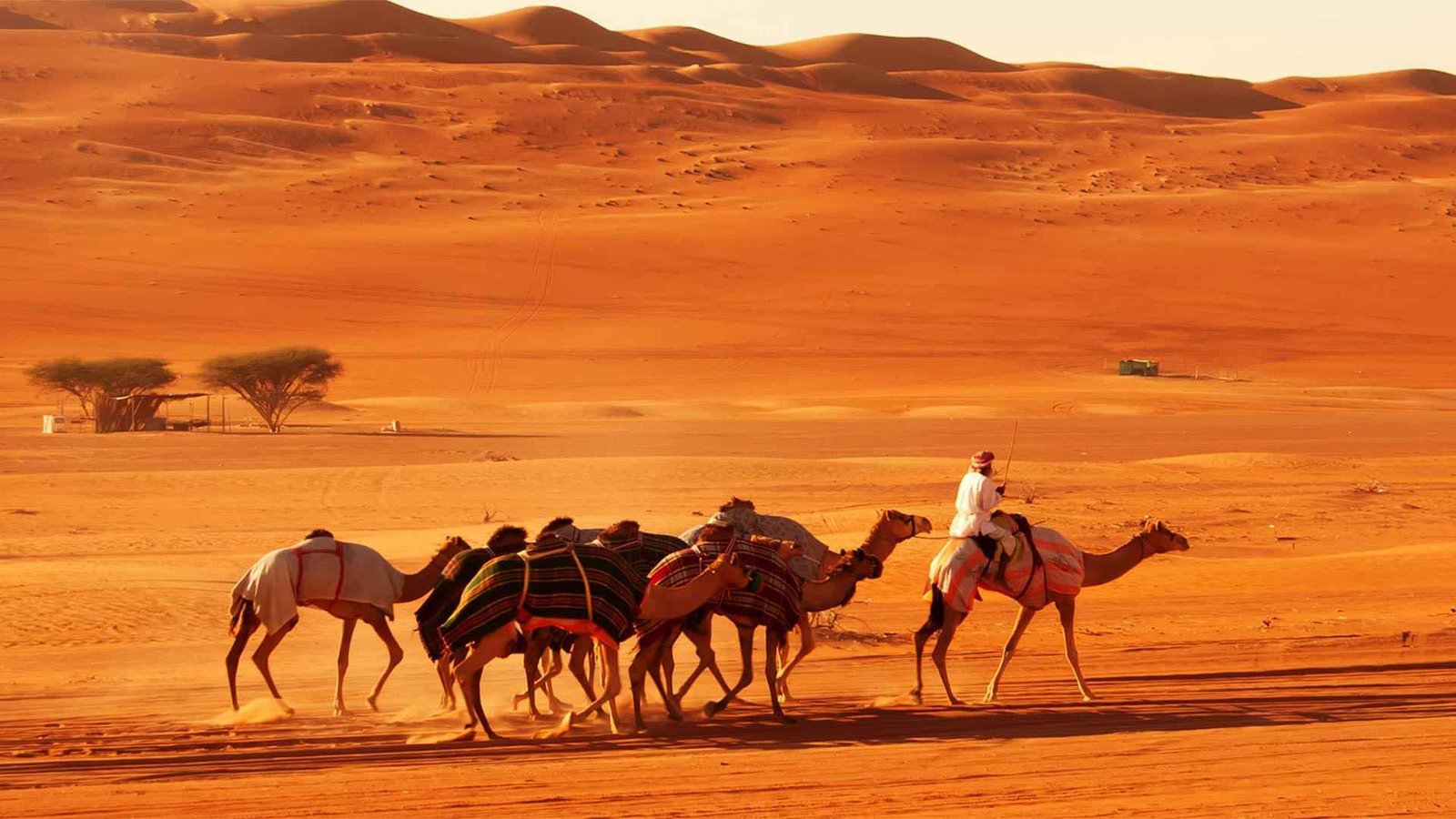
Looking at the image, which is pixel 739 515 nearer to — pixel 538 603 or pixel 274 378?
pixel 538 603

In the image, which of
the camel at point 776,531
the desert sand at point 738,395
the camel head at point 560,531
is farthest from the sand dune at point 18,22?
the camel at point 776,531

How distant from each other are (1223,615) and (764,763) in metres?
7.58

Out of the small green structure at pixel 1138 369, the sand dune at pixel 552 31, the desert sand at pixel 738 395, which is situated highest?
the sand dune at pixel 552 31

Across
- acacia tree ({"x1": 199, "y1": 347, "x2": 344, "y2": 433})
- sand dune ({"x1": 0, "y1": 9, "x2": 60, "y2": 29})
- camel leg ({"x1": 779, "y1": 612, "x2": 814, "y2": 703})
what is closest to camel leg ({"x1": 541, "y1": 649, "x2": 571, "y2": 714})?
camel leg ({"x1": 779, "y1": 612, "x2": 814, "y2": 703})

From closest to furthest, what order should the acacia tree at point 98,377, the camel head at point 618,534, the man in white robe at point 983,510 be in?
1. the camel head at point 618,534
2. the man in white robe at point 983,510
3. the acacia tree at point 98,377

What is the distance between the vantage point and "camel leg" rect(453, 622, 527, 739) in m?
11.1

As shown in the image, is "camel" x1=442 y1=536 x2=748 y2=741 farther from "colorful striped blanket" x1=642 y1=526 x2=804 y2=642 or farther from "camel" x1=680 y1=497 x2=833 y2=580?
"camel" x1=680 y1=497 x2=833 y2=580

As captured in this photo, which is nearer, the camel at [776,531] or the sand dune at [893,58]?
the camel at [776,531]

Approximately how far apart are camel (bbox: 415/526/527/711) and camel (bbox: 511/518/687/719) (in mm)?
321

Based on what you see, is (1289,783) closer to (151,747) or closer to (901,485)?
(151,747)

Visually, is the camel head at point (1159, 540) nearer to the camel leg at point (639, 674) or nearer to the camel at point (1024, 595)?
the camel at point (1024, 595)

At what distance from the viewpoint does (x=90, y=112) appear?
109m

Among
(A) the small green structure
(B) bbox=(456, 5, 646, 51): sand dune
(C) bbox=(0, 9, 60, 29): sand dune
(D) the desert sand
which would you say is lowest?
(A) the small green structure

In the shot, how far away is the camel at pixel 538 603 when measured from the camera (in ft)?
36.1
